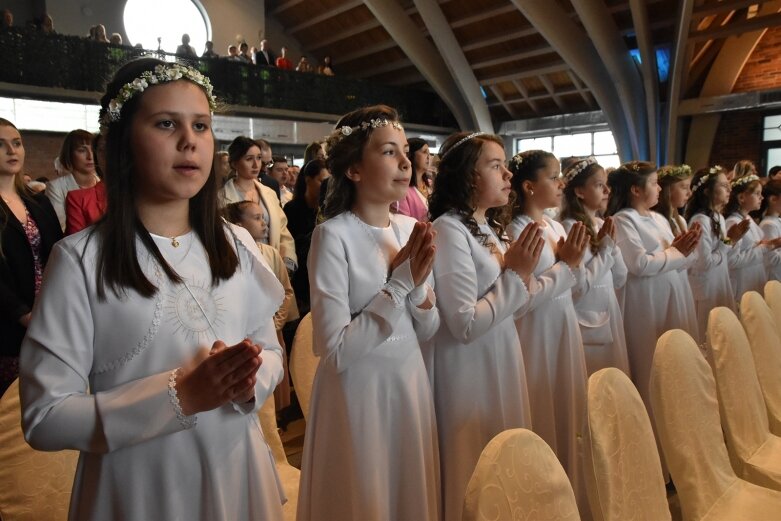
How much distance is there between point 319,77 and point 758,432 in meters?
11.4

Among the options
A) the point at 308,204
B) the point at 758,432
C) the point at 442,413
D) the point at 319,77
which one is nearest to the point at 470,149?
the point at 442,413

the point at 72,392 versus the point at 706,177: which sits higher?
the point at 706,177

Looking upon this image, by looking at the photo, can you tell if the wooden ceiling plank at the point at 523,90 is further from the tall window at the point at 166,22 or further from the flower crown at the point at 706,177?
the flower crown at the point at 706,177

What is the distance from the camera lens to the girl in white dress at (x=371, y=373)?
1793 millimetres

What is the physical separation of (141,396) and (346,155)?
1.19 meters

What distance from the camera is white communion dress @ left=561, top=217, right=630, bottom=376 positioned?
309 cm

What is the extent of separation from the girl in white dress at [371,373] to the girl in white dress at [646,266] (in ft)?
6.84

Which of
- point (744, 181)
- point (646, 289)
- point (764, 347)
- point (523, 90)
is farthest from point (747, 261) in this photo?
point (523, 90)

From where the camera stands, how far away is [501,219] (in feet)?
9.35

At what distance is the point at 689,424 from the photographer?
6.25 ft

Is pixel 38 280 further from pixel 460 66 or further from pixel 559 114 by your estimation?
pixel 559 114

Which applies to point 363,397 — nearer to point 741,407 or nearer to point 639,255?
point 741,407

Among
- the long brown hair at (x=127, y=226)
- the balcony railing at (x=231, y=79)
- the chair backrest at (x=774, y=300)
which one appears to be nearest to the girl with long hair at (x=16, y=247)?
the long brown hair at (x=127, y=226)

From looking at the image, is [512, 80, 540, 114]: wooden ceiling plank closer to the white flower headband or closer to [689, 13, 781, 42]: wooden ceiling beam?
[689, 13, 781, 42]: wooden ceiling beam
